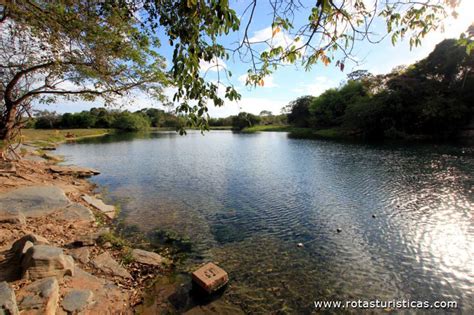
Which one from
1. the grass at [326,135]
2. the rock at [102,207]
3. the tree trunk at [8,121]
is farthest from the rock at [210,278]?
the grass at [326,135]

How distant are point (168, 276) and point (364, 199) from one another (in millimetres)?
11093

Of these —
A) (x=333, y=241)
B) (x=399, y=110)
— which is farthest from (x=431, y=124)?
→ (x=333, y=241)

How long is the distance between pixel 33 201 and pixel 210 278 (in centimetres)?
868

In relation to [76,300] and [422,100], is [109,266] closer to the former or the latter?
[76,300]

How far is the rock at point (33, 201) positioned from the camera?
874cm

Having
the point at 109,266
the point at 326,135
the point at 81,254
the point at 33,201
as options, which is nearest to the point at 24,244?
the point at 81,254

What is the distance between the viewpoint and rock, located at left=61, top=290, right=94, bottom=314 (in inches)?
169

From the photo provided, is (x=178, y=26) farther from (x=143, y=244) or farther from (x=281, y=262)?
(x=143, y=244)

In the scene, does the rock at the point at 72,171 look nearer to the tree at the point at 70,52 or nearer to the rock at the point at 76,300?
the tree at the point at 70,52

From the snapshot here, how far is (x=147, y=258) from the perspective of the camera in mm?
6992

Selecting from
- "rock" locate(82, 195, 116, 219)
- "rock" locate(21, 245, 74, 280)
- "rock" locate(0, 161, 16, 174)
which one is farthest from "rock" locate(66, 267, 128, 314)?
"rock" locate(0, 161, 16, 174)

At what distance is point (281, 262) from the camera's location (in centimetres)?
721

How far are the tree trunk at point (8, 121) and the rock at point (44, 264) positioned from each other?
618cm

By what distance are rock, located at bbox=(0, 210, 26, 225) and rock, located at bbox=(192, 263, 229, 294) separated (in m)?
6.21
